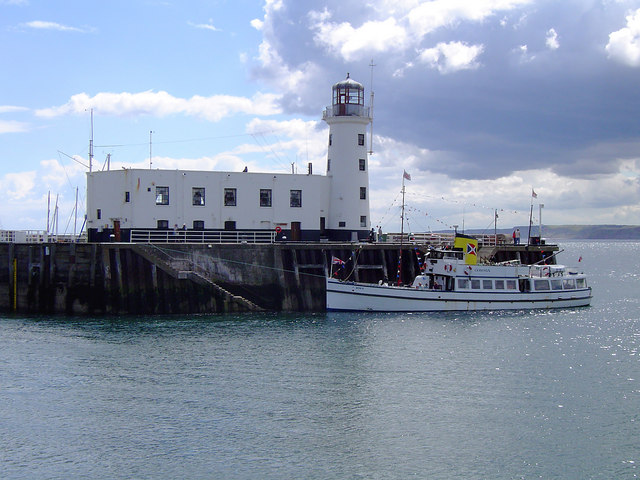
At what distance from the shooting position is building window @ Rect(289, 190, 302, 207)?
196 ft

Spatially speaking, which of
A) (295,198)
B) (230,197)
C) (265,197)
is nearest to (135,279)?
(230,197)

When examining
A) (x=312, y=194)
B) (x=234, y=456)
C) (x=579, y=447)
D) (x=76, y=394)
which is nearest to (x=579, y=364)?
(x=579, y=447)

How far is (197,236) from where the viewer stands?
5566cm

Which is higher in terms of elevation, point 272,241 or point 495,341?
point 272,241

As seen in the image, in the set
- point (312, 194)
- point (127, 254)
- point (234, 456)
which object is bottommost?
point (234, 456)

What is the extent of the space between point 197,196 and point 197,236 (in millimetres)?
3665

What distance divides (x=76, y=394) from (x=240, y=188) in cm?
3043

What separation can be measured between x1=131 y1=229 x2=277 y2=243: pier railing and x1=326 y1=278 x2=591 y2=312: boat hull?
Result: 26.6ft

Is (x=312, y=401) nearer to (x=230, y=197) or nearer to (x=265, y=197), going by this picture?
(x=230, y=197)

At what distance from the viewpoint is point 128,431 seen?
25.8 m

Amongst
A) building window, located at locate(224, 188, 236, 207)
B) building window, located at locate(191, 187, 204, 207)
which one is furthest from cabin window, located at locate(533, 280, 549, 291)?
building window, located at locate(191, 187, 204, 207)

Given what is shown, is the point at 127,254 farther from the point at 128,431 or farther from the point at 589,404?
the point at 589,404

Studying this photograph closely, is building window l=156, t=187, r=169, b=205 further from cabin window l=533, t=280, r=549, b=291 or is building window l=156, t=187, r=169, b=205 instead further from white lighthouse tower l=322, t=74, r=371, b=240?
cabin window l=533, t=280, r=549, b=291

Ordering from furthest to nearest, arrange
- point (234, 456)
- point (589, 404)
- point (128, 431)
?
point (589, 404) → point (128, 431) → point (234, 456)
